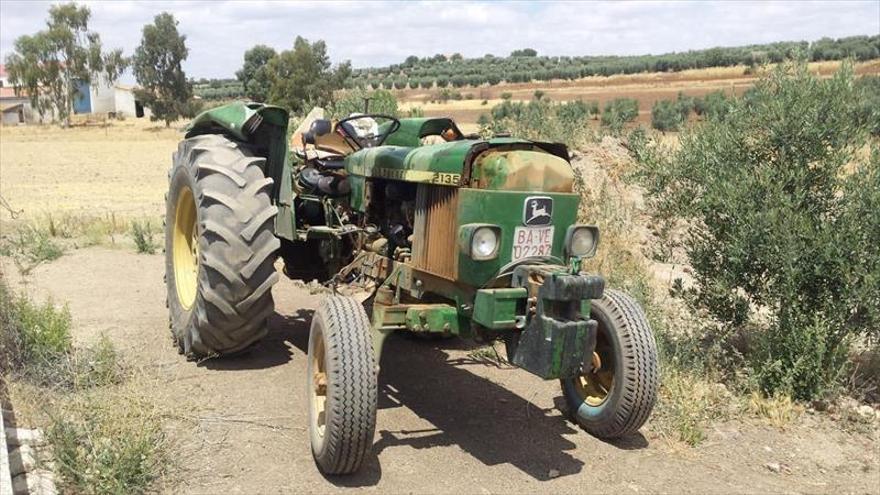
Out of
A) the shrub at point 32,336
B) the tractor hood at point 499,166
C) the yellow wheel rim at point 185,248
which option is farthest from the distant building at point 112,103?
the tractor hood at point 499,166

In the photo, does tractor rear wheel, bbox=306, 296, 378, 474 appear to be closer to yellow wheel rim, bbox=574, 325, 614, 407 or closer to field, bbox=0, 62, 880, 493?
field, bbox=0, 62, 880, 493

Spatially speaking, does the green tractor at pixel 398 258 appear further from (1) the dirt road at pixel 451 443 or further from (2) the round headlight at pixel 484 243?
(1) the dirt road at pixel 451 443

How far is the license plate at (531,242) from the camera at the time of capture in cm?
436

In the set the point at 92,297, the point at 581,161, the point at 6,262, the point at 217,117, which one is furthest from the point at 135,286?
the point at 581,161

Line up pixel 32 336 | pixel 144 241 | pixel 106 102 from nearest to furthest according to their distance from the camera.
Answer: pixel 32 336, pixel 144 241, pixel 106 102

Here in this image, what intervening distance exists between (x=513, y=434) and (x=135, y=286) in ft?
18.0

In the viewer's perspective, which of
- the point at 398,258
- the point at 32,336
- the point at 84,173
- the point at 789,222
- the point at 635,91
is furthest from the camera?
the point at 635,91

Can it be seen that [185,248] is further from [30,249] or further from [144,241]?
[30,249]

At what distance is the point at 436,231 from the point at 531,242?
58 centimetres

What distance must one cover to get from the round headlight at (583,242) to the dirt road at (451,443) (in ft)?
4.14

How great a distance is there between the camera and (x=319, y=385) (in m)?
4.62

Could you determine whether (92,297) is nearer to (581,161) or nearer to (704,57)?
(581,161)

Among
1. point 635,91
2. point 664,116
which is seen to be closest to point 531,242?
point 664,116

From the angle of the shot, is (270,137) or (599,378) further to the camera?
(270,137)
